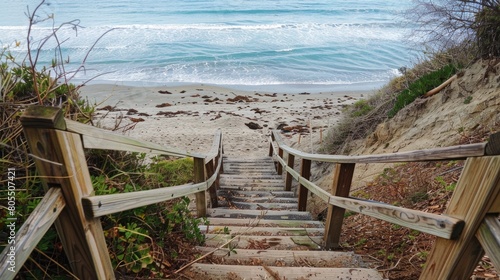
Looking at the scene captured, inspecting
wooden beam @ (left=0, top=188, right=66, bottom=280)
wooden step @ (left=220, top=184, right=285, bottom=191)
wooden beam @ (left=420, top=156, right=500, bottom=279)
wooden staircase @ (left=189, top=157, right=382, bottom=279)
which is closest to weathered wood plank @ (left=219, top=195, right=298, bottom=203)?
wooden staircase @ (left=189, top=157, right=382, bottom=279)

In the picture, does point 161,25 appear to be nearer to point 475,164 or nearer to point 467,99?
point 467,99

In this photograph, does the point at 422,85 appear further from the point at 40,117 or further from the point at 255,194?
the point at 40,117

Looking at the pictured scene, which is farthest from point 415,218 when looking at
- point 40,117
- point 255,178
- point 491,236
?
point 255,178

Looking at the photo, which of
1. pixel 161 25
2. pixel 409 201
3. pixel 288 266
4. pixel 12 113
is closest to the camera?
pixel 12 113

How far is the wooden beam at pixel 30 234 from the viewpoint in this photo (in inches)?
39.1

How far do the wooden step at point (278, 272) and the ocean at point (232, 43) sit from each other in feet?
34.7

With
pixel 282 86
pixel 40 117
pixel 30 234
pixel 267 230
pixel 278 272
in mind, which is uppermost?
pixel 40 117

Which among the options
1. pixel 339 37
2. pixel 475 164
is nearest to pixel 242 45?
pixel 339 37

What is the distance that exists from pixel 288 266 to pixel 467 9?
17.7 feet

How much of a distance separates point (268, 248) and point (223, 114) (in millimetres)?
11036

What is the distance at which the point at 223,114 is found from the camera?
1377 centimetres

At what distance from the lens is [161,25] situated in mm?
31750

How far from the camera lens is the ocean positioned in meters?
19.7

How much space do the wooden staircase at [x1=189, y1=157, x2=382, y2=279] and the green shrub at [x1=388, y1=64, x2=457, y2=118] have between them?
3.01 metres
